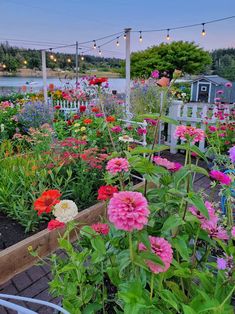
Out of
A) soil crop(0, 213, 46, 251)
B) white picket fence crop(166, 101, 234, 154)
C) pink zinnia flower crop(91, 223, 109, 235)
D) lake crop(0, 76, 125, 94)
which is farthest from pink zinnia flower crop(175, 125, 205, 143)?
lake crop(0, 76, 125, 94)

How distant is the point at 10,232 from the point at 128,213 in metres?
1.80

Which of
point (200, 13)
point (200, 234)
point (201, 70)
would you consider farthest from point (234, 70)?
point (200, 234)

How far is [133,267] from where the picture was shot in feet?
2.72

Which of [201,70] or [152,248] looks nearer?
[152,248]

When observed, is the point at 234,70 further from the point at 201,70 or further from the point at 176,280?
the point at 176,280

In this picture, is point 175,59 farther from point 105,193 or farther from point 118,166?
point 118,166

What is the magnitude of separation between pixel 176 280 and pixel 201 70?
19.8m

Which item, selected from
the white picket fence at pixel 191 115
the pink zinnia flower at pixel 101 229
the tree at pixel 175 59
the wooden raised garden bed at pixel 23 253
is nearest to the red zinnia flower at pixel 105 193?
the pink zinnia flower at pixel 101 229

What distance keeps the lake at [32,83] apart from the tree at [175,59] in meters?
10.4

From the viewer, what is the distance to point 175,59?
18078mm

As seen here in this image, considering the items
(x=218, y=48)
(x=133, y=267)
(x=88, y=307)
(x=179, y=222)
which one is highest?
(x=218, y=48)

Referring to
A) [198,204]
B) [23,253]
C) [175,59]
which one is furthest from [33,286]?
[175,59]

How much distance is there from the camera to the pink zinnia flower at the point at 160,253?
0.73 m

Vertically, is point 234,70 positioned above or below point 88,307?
above
